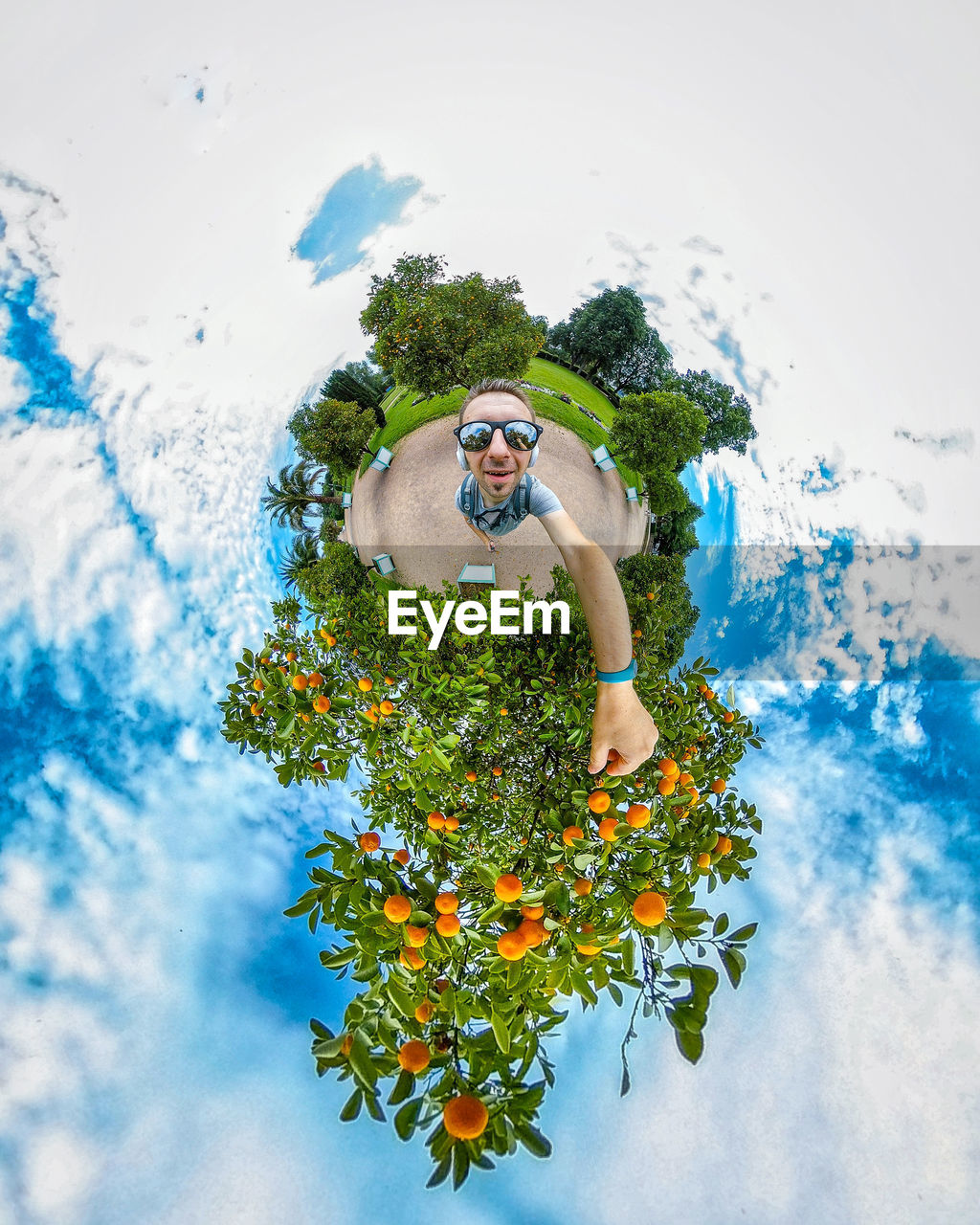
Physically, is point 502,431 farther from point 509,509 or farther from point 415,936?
point 415,936

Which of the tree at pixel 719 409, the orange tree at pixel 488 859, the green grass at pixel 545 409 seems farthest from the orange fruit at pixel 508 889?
the tree at pixel 719 409

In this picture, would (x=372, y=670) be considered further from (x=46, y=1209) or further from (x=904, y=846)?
(x=904, y=846)

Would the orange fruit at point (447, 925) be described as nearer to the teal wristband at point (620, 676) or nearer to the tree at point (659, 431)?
the teal wristband at point (620, 676)

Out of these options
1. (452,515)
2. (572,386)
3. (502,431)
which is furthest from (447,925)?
(572,386)

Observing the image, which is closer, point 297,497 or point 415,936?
point 415,936

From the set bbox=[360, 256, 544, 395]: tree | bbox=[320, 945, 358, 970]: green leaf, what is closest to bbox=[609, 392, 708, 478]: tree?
bbox=[360, 256, 544, 395]: tree

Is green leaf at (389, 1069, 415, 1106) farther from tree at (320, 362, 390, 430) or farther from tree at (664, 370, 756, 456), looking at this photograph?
tree at (664, 370, 756, 456)
